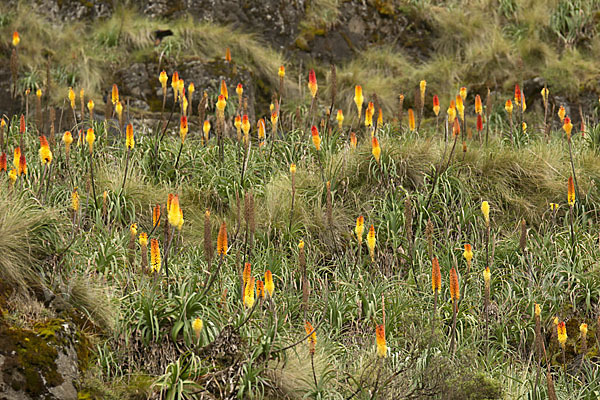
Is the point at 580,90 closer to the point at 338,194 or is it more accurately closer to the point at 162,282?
the point at 338,194

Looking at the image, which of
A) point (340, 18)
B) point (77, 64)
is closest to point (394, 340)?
point (77, 64)

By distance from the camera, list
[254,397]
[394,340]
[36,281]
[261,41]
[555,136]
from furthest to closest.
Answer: [261,41] → [555,136] → [394,340] → [36,281] → [254,397]

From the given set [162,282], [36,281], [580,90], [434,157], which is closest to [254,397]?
[162,282]

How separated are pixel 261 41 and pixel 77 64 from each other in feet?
8.72

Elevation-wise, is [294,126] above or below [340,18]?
below

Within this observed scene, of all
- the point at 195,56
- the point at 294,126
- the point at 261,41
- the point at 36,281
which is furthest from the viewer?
the point at 261,41

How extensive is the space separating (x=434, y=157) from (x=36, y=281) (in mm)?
3981

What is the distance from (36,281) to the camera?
4.32 m

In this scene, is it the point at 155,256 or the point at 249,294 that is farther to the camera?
the point at 155,256

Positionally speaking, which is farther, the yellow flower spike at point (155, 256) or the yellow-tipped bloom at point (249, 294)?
the yellow flower spike at point (155, 256)

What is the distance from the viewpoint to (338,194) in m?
6.80

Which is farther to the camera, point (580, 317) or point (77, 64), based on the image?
point (77, 64)

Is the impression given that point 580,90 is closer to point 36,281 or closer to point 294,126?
point 294,126

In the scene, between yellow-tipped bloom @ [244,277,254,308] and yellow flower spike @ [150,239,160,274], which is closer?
yellow-tipped bloom @ [244,277,254,308]
